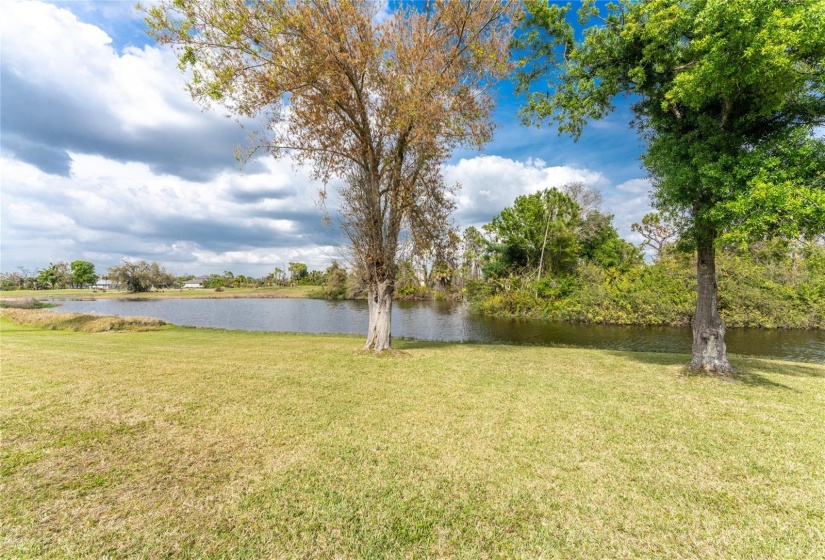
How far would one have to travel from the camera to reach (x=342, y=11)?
363 inches

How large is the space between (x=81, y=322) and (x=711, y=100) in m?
31.8


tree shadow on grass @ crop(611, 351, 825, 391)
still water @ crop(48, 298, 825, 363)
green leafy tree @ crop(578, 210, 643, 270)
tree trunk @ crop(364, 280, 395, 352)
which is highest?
green leafy tree @ crop(578, 210, 643, 270)

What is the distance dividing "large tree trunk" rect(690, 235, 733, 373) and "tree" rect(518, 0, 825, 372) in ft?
0.09

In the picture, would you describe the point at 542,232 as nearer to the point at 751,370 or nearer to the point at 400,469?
the point at 751,370

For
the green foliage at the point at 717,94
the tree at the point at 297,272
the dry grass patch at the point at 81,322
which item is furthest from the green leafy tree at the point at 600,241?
the tree at the point at 297,272

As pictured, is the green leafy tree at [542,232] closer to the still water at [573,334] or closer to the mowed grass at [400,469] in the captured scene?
the still water at [573,334]

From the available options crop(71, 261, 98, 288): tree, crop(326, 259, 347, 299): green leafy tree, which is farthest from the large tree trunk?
crop(71, 261, 98, 288): tree

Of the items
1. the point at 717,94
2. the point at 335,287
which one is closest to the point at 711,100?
the point at 717,94

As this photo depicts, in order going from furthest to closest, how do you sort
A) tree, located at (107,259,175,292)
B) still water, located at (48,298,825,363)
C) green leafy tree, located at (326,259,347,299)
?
tree, located at (107,259,175,292) → green leafy tree, located at (326,259,347,299) → still water, located at (48,298,825,363)

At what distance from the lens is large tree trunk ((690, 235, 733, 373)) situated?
28.4 feet

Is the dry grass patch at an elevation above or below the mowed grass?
below

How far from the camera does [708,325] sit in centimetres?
877

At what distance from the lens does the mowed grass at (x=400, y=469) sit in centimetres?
298

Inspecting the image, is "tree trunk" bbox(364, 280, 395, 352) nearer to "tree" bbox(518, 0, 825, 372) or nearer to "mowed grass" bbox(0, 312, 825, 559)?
"mowed grass" bbox(0, 312, 825, 559)
